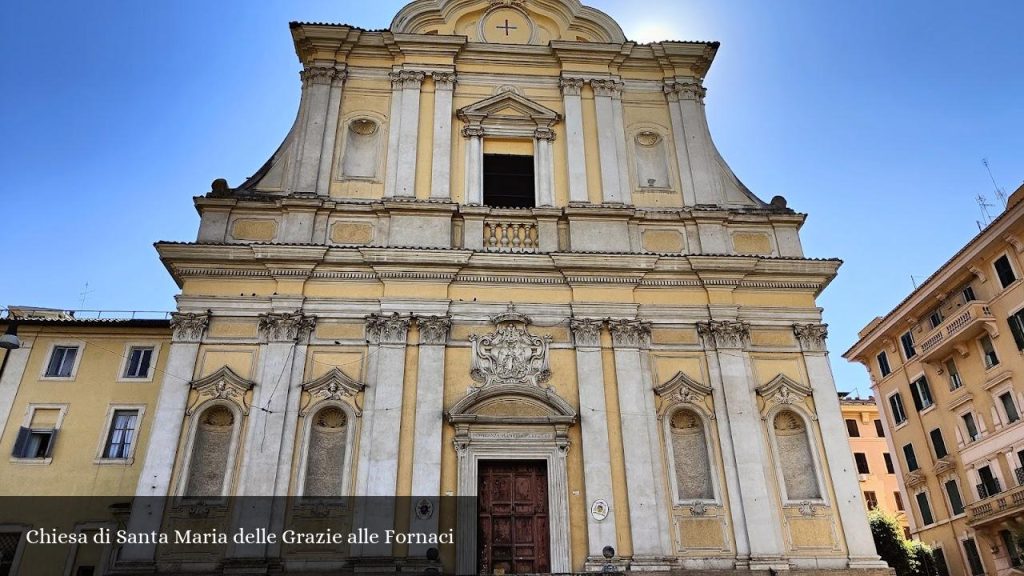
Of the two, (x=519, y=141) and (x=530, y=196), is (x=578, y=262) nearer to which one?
(x=530, y=196)

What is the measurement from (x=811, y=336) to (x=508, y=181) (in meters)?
7.93

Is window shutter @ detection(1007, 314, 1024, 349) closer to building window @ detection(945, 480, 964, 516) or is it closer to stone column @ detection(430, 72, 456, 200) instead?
building window @ detection(945, 480, 964, 516)

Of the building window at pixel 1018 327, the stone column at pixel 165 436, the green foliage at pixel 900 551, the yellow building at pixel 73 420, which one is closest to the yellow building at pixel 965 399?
the building window at pixel 1018 327

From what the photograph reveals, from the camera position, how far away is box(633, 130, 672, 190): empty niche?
1883cm

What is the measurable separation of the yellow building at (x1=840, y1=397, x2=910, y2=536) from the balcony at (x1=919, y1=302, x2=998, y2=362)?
Answer: 12.2 m

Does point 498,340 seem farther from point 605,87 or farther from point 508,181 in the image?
point 605,87

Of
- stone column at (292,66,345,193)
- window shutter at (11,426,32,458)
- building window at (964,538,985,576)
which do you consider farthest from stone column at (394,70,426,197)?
building window at (964,538,985,576)

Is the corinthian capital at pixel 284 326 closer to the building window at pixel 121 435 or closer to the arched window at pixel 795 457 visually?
the building window at pixel 121 435

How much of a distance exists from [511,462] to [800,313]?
7.24 meters

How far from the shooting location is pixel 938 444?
2969cm

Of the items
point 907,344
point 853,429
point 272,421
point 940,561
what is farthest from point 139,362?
point 853,429

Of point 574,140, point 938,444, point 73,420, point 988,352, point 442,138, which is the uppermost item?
point 574,140

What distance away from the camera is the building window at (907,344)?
31.5 meters

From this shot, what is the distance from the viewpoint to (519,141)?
19.2 metres
